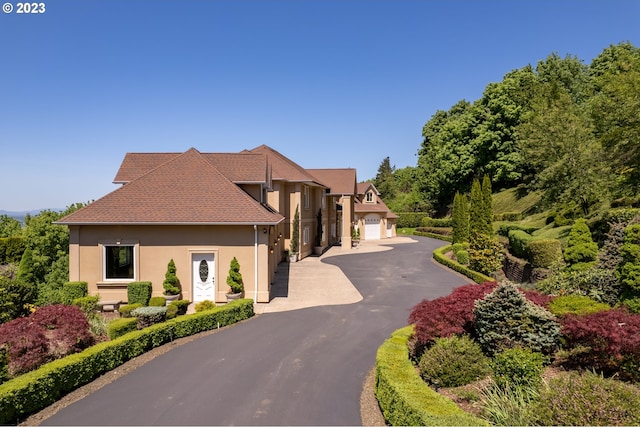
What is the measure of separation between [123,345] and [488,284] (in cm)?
1175

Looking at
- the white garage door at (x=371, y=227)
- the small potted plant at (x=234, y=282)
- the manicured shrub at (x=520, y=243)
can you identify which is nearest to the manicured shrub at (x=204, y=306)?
the small potted plant at (x=234, y=282)

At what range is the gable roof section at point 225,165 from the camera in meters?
22.3

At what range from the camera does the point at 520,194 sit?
4984 cm

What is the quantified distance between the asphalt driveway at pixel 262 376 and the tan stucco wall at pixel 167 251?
326 centimetres

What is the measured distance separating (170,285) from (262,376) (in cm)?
919

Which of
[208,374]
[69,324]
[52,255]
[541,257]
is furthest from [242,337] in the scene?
[541,257]

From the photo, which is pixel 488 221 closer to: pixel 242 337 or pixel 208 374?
pixel 242 337

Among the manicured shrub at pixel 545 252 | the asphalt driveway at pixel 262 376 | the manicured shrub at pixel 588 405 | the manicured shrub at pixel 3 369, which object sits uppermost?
the manicured shrub at pixel 545 252

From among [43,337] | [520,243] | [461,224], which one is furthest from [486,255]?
[43,337]

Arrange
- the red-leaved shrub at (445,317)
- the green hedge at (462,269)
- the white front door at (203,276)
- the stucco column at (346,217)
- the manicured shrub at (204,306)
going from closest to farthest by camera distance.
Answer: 1. the red-leaved shrub at (445,317)
2. the manicured shrub at (204,306)
3. the white front door at (203,276)
4. the green hedge at (462,269)
5. the stucco column at (346,217)

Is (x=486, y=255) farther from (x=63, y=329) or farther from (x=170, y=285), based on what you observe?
(x=63, y=329)

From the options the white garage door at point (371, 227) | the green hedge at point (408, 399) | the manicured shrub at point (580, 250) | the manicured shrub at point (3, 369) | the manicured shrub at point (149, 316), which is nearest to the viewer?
the green hedge at point (408, 399)

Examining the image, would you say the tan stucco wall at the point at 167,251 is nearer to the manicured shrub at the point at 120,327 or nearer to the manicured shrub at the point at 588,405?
the manicured shrub at the point at 120,327

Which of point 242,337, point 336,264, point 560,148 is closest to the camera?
point 242,337
